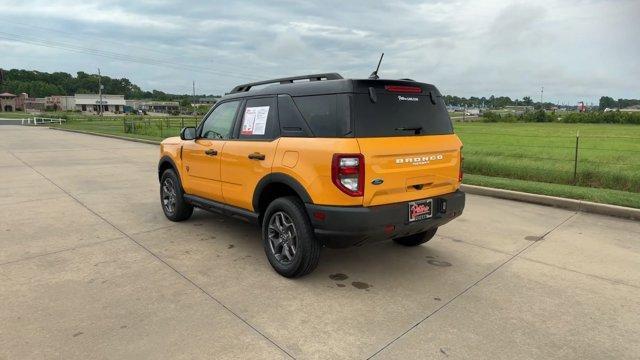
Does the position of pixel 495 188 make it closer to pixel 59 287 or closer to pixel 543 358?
pixel 543 358

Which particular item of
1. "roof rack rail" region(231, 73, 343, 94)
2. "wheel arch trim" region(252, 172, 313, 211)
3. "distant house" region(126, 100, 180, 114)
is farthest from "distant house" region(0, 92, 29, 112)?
"wheel arch trim" region(252, 172, 313, 211)

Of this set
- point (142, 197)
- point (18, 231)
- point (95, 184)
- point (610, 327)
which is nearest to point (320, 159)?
point (610, 327)

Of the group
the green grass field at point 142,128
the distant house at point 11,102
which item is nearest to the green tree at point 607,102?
the green grass field at point 142,128

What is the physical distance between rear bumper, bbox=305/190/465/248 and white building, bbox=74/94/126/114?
410 ft

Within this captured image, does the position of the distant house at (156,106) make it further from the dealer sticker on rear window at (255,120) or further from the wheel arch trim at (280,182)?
the wheel arch trim at (280,182)

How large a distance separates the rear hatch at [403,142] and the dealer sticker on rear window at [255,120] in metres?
1.17

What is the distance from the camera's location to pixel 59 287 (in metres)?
3.93

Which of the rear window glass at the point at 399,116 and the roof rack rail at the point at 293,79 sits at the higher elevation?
the roof rack rail at the point at 293,79

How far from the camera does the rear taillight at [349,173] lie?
3.57 meters

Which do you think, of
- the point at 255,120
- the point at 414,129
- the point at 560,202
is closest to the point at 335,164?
the point at 414,129

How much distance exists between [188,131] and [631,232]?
5989mm

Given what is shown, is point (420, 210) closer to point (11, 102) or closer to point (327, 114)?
point (327, 114)

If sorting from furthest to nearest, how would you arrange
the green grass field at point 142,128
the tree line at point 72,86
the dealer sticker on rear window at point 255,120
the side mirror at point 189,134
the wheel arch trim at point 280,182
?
the tree line at point 72,86 → the green grass field at point 142,128 → the side mirror at point 189,134 → the dealer sticker on rear window at point 255,120 → the wheel arch trim at point 280,182

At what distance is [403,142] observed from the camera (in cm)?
392
